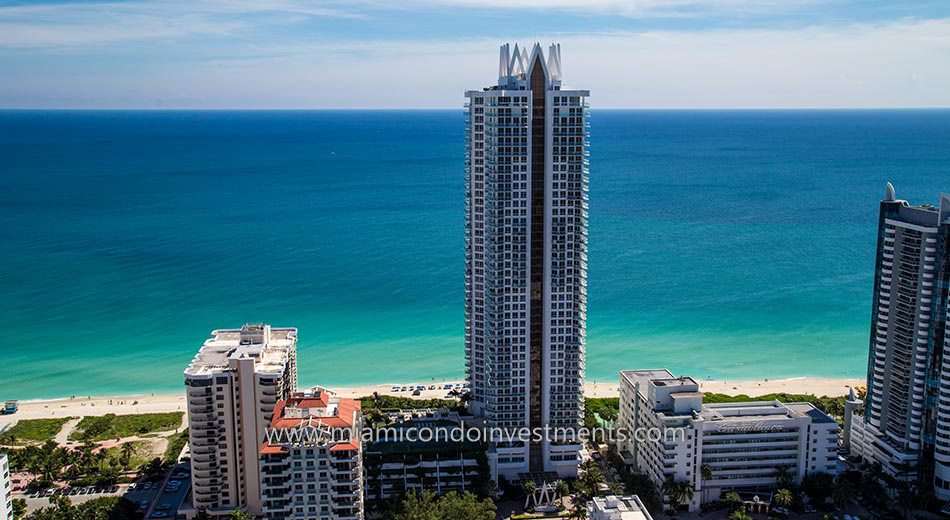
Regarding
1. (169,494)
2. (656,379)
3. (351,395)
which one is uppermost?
(656,379)

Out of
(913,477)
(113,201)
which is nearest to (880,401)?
(913,477)

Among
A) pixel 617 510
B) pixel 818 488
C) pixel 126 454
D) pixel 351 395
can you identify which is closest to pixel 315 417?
pixel 617 510

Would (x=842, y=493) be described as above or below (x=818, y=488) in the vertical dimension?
above

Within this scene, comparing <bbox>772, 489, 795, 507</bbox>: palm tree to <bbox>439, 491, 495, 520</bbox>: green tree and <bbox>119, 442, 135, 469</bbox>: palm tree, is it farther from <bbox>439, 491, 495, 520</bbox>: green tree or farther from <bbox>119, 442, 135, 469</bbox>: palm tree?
<bbox>119, 442, 135, 469</bbox>: palm tree

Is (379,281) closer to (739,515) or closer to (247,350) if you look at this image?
(247,350)

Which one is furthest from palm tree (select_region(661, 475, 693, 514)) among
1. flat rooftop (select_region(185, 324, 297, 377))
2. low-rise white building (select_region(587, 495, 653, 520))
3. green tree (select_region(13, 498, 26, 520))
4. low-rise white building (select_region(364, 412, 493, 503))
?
green tree (select_region(13, 498, 26, 520))

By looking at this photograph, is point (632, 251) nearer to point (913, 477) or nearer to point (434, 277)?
point (434, 277)

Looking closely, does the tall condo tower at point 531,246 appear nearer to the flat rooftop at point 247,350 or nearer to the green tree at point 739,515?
the green tree at point 739,515
